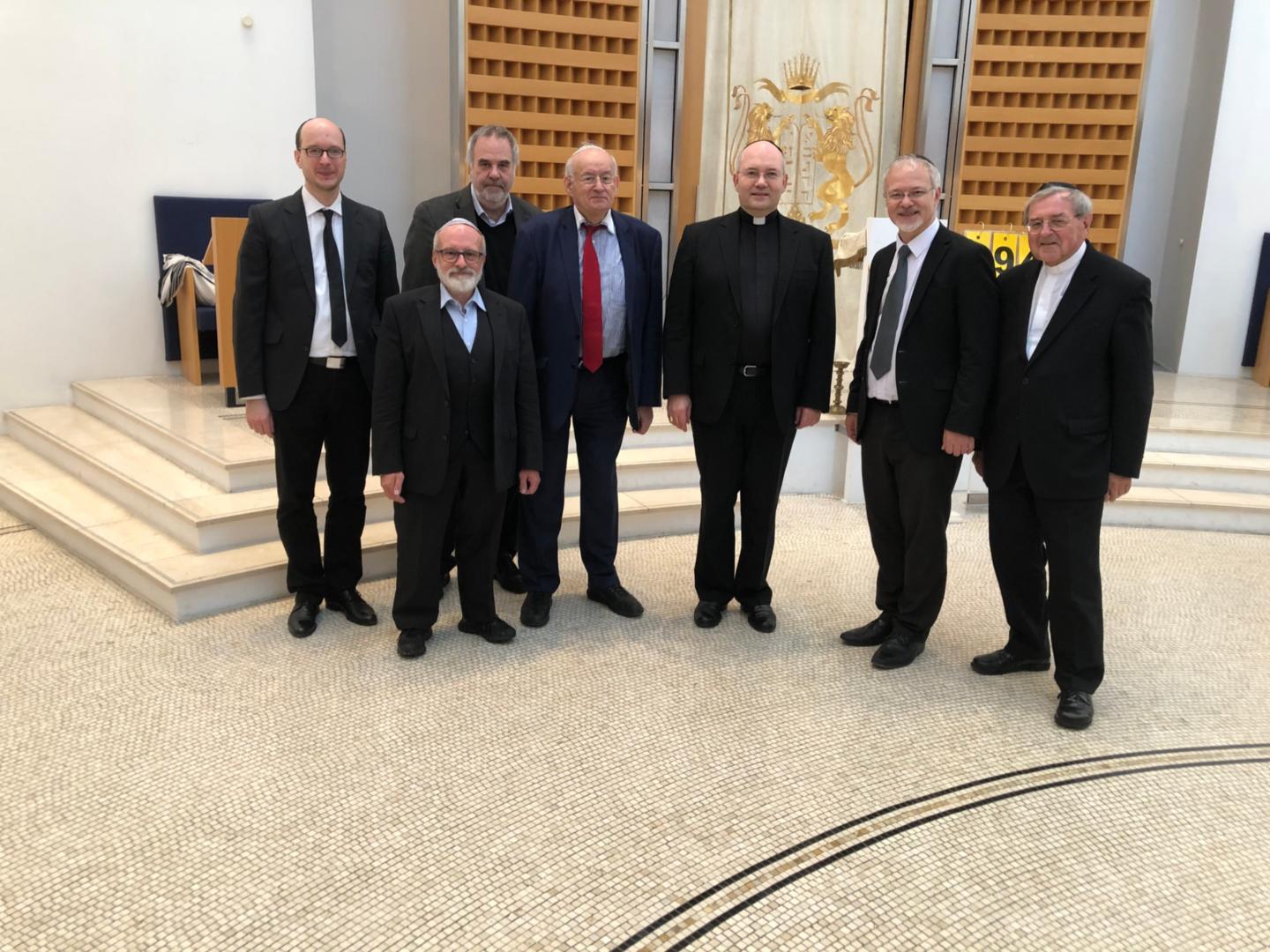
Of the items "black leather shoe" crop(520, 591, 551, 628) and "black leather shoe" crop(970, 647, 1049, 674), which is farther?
"black leather shoe" crop(520, 591, 551, 628)

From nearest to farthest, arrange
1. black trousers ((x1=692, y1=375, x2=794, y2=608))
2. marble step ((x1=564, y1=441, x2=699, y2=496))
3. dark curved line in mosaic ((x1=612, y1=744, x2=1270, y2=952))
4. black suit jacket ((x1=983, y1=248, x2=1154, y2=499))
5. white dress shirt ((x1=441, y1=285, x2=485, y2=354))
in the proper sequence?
dark curved line in mosaic ((x1=612, y1=744, x2=1270, y2=952))
black suit jacket ((x1=983, y1=248, x2=1154, y2=499))
white dress shirt ((x1=441, y1=285, x2=485, y2=354))
black trousers ((x1=692, y1=375, x2=794, y2=608))
marble step ((x1=564, y1=441, x2=699, y2=496))

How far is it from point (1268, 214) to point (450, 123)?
18.3ft

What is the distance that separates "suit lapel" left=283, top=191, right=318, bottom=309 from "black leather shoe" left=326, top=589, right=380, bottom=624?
957mm

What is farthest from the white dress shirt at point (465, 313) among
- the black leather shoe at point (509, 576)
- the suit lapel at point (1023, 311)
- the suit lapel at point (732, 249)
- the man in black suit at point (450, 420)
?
the suit lapel at point (1023, 311)

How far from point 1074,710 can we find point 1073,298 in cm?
110

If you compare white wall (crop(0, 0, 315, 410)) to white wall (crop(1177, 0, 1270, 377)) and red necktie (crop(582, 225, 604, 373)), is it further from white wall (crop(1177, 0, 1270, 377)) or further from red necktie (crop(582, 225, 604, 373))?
white wall (crop(1177, 0, 1270, 377))

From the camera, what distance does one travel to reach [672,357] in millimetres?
3109

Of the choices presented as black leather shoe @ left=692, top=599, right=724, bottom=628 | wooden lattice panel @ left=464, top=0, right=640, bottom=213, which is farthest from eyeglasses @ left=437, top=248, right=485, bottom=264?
wooden lattice panel @ left=464, top=0, right=640, bottom=213

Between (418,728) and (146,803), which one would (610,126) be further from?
(146,803)

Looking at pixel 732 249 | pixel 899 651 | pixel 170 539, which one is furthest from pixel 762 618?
pixel 170 539

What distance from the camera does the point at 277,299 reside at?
292cm

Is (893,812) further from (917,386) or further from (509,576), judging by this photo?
(509,576)

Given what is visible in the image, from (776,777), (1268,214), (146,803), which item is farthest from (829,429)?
(1268,214)

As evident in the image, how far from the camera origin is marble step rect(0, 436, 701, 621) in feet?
10.7
